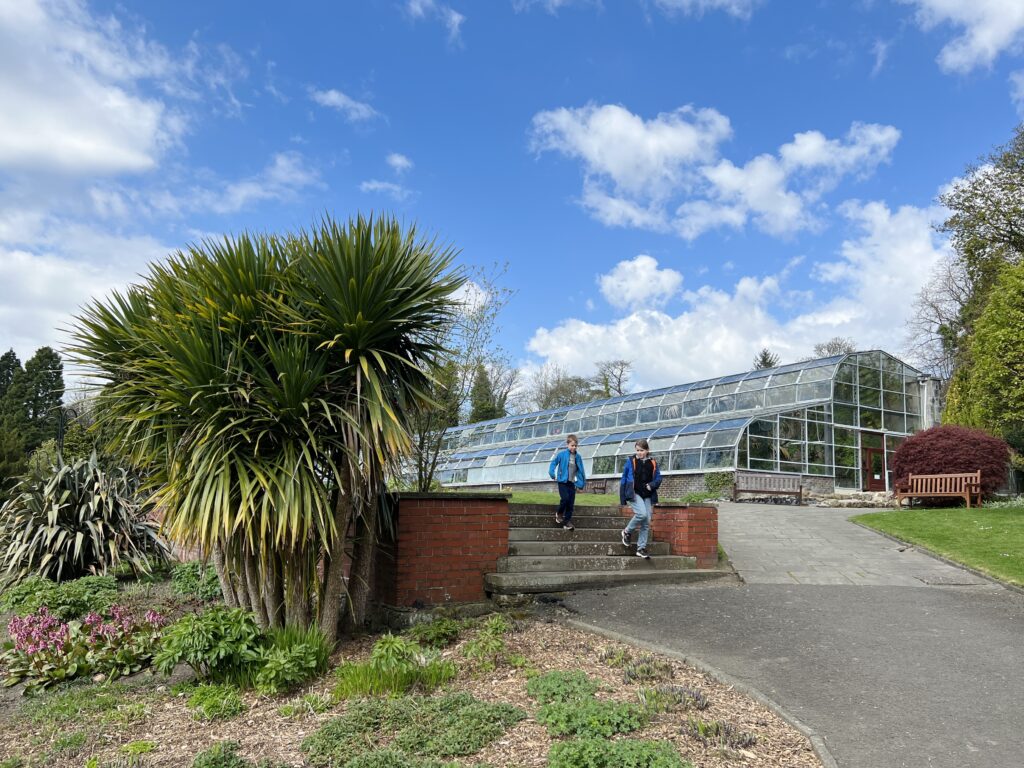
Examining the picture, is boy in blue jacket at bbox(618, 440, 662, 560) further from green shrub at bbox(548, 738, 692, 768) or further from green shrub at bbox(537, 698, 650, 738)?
green shrub at bbox(548, 738, 692, 768)

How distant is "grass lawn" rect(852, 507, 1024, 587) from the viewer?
31.3ft

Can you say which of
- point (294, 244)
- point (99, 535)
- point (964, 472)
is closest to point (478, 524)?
point (294, 244)

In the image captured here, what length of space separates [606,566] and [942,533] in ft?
25.7

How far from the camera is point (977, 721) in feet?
13.2

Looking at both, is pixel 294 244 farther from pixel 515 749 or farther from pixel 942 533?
pixel 942 533

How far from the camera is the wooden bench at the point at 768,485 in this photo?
2258cm

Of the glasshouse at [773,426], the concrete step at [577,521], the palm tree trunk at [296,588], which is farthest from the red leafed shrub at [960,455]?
the palm tree trunk at [296,588]

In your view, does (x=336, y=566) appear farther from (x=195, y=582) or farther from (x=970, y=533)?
(x=970, y=533)

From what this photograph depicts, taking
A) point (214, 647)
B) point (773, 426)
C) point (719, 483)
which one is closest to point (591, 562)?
point (214, 647)

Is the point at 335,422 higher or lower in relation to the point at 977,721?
higher

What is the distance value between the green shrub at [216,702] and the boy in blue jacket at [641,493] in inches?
192

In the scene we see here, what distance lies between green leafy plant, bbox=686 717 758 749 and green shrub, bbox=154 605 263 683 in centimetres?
300

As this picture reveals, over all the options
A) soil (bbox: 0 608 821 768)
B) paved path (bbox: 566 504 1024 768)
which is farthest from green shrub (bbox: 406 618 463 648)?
paved path (bbox: 566 504 1024 768)

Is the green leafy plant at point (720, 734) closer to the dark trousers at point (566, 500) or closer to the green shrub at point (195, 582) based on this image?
the dark trousers at point (566, 500)
